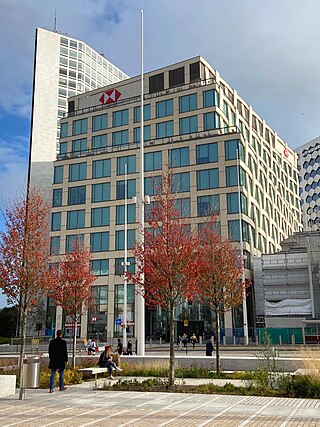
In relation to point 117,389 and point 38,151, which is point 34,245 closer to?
point 117,389

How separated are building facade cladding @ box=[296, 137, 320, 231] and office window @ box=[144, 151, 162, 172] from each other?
58600mm

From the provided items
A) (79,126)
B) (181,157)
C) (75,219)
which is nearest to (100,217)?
(75,219)

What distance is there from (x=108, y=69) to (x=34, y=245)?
98840 millimetres

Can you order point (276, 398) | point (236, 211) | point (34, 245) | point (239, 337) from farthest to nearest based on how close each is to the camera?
point (236, 211)
point (239, 337)
point (34, 245)
point (276, 398)

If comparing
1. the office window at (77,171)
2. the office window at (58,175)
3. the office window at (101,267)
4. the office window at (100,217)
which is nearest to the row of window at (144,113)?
the office window at (77,171)

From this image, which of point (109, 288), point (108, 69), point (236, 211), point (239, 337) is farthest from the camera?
point (108, 69)

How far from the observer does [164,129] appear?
6247cm

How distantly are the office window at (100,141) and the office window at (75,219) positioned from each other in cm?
1009

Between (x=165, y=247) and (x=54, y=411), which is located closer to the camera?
(x=54, y=411)

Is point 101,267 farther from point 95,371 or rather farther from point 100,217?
point 95,371

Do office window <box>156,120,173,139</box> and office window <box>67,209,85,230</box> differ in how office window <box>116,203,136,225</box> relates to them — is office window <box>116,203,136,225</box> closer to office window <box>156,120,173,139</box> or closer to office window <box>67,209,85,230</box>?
office window <box>67,209,85,230</box>

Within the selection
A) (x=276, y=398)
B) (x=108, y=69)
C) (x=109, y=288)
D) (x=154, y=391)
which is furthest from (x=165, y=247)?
(x=108, y=69)

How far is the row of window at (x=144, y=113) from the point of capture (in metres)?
59.9

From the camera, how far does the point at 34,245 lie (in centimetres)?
1675
